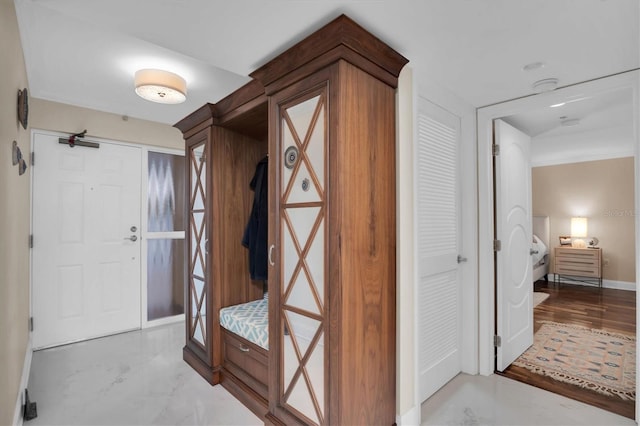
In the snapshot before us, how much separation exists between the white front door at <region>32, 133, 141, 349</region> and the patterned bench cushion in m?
1.82

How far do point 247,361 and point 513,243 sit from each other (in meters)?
2.44

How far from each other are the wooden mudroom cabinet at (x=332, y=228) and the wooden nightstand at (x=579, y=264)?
18.1 ft

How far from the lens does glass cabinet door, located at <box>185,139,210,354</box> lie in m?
2.65

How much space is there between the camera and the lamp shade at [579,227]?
18.7 feet

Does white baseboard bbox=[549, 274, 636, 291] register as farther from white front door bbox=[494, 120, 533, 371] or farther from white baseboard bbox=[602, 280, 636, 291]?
white front door bbox=[494, 120, 533, 371]

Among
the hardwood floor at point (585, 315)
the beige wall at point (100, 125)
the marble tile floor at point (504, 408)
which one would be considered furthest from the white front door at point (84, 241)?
the hardwood floor at point (585, 315)

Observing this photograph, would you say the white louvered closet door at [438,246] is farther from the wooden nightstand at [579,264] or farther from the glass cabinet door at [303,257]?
the wooden nightstand at [579,264]

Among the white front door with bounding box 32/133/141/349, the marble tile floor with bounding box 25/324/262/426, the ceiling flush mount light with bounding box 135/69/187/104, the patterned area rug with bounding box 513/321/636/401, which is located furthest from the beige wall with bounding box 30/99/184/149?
the patterned area rug with bounding box 513/321/636/401

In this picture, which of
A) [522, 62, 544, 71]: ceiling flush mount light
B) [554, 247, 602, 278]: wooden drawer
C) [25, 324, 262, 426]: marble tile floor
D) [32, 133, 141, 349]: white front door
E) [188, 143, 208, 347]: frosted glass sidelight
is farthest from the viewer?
[554, 247, 602, 278]: wooden drawer

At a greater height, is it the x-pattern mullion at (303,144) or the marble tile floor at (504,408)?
the x-pattern mullion at (303,144)

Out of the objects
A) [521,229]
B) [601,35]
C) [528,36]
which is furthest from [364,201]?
[521,229]

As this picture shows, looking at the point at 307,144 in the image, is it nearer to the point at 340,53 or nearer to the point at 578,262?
the point at 340,53

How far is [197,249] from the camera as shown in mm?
2756

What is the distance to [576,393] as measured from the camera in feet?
7.66
